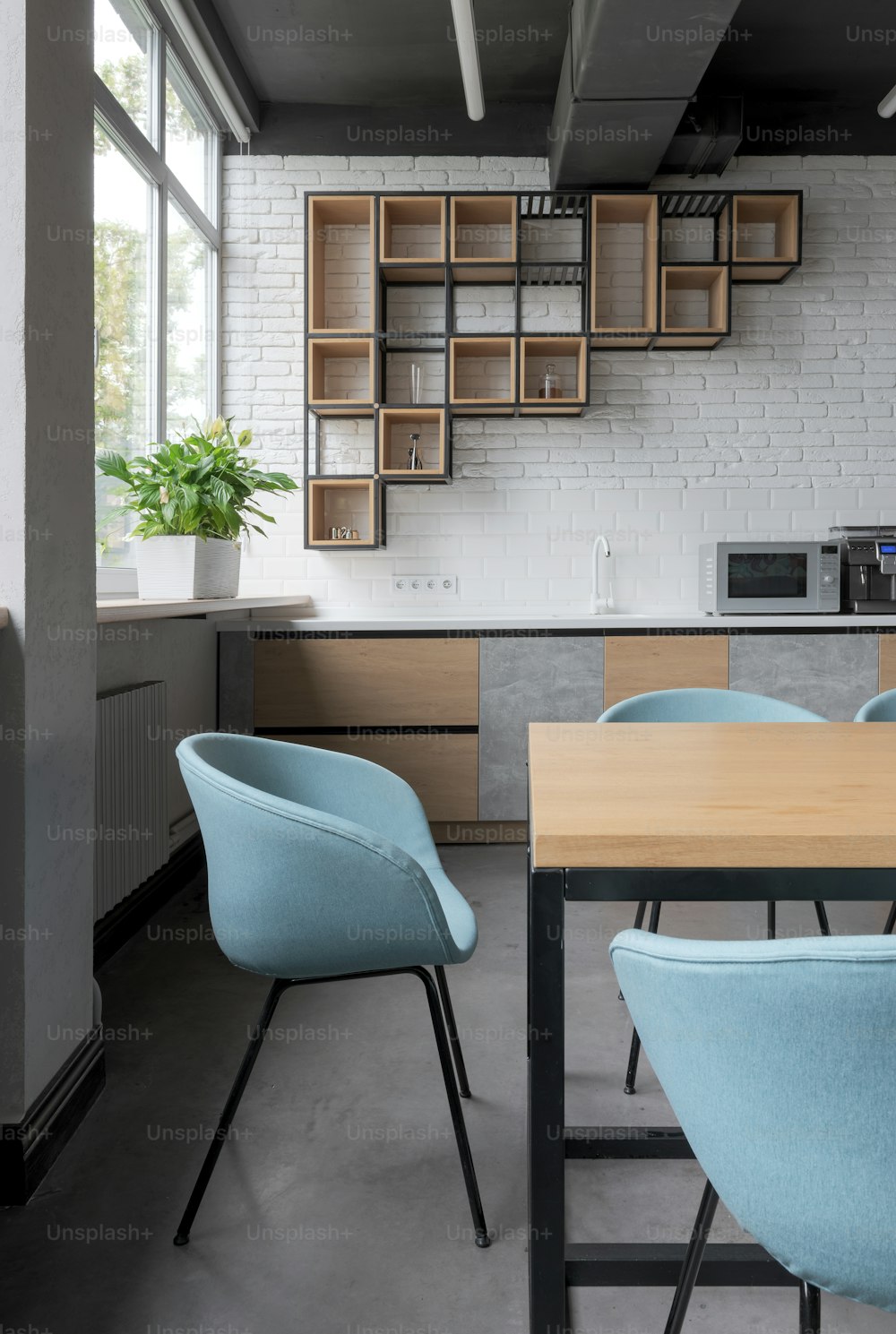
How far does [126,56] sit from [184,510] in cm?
160

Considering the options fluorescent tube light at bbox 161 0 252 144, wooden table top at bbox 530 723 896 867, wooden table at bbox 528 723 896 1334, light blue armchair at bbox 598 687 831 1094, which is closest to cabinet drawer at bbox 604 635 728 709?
light blue armchair at bbox 598 687 831 1094

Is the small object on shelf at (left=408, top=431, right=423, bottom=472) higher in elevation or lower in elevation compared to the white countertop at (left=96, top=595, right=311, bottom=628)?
higher

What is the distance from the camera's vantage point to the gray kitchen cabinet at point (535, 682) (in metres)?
3.90

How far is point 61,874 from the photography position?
5.90 ft

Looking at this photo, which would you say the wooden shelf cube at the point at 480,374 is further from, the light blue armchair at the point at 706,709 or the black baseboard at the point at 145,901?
the light blue armchair at the point at 706,709

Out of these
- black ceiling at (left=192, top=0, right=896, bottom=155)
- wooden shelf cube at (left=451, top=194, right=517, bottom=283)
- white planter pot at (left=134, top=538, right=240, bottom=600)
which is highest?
black ceiling at (left=192, top=0, right=896, bottom=155)

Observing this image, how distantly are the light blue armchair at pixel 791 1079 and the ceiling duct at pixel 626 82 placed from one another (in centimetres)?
313

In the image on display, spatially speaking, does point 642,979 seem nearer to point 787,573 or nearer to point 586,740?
point 586,740

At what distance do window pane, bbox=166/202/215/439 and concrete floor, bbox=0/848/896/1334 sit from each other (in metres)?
2.34

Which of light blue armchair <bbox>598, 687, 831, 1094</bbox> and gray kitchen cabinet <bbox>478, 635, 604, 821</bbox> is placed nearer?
light blue armchair <bbox>598, 687, 831, 1094</bbox>

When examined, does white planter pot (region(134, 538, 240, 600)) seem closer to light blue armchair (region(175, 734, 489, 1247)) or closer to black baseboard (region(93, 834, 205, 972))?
black baseboard (region(93, 834, 205, 972))

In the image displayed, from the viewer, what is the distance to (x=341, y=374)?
4.57 metres

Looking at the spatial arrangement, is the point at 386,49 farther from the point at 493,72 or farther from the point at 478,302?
the point at 478,302

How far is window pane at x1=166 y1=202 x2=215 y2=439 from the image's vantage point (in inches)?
155
